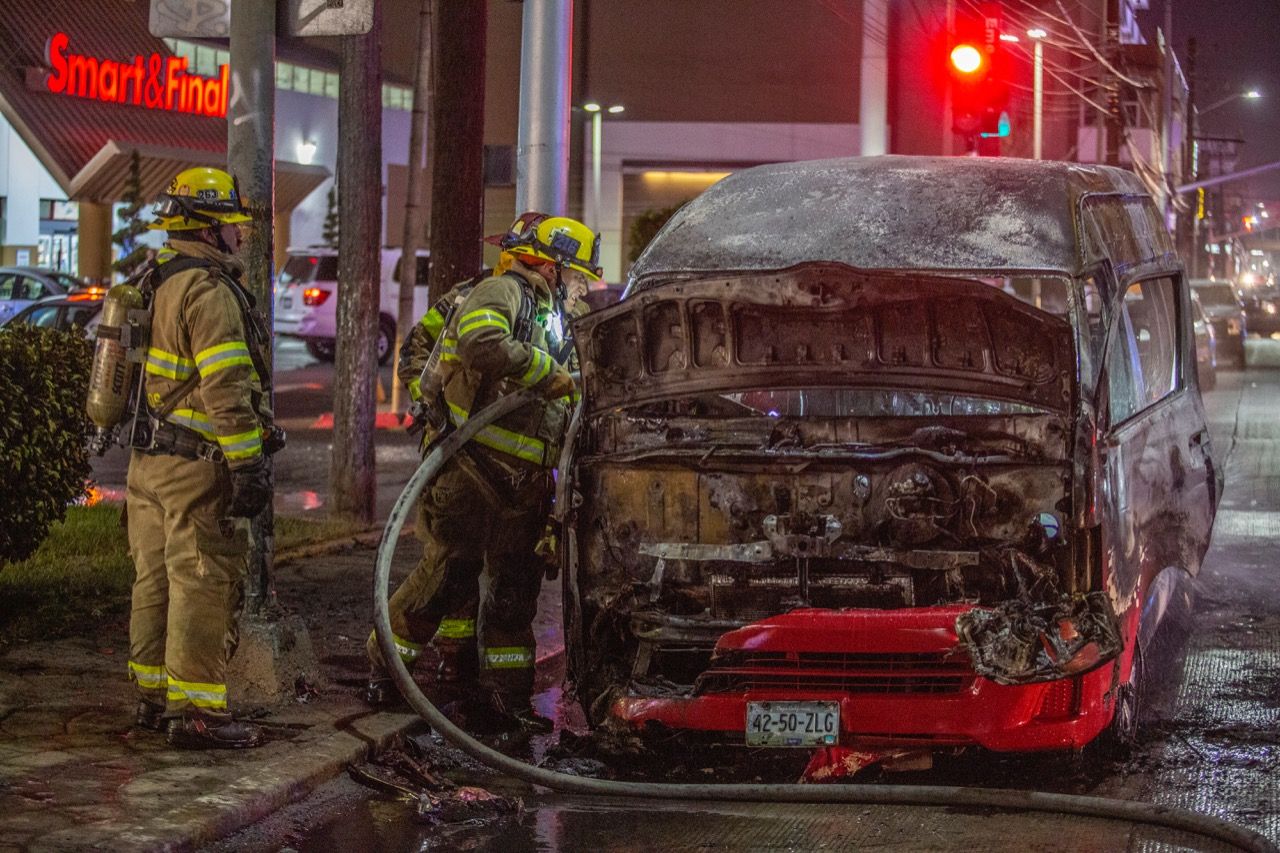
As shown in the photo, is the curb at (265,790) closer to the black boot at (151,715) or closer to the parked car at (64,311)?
the black boot at (151,715)

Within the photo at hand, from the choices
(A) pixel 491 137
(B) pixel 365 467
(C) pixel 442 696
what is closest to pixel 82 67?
(A) pixel 491 137

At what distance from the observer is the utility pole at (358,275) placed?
1055 centimetres

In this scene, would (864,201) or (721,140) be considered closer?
(864,201)

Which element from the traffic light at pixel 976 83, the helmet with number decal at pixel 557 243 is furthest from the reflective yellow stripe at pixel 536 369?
the traffic light at pixel 976 83

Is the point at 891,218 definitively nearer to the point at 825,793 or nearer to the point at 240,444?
the point at 825,793

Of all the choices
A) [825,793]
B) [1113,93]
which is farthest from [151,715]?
[1113,93]

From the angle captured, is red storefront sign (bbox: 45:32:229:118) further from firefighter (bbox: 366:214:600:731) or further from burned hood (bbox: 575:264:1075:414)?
Result: burned hood (bbox: 575:264:1075:414)

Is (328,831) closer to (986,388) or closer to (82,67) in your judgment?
(986,388)

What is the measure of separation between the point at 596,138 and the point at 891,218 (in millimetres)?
33070

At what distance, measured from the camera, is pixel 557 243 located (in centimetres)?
672

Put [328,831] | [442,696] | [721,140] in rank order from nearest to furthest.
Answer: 1. [328,831]
2. [442,696]
3. [721,140]

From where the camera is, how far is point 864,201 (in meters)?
6.90

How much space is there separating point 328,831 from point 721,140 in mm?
40270

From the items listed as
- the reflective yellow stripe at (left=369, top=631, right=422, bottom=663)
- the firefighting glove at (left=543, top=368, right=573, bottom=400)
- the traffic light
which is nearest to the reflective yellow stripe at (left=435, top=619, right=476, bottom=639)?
the reflective yellow stripe at (left=369, top=631, right=422, bottom=663)
